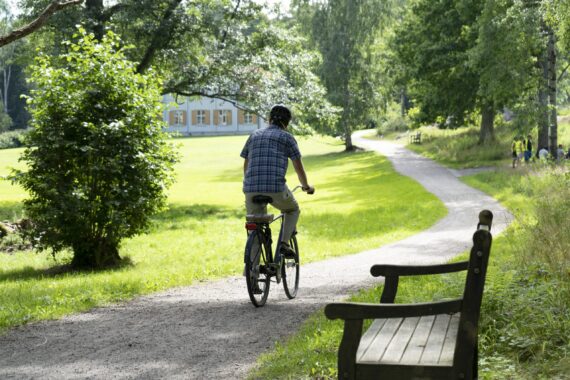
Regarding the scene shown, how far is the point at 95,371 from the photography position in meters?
5.84

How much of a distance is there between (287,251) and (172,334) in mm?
2063

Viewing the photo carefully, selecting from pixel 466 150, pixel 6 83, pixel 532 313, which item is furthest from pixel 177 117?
pixel 532 313

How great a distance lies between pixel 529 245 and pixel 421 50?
117 feet

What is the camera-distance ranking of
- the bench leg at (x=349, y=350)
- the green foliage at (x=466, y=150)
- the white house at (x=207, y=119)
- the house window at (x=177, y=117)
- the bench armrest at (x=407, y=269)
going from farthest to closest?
the white house at (x=207, y=119) < the house window at (x=177, y=117) < the green foliage at (x=466, y=150) < the bench armrest at (x=407, y=269) < the bench leg at (x=349, y=350)

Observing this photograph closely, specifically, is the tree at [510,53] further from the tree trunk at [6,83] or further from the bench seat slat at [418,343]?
the tree trunk at [6,83]

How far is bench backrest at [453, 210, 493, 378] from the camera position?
3.58m

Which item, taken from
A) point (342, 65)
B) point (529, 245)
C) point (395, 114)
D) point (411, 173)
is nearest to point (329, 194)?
point (411, 173)

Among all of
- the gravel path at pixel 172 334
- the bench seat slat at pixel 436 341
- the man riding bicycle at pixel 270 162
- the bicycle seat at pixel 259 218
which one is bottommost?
the gravel path at pixel 172 334

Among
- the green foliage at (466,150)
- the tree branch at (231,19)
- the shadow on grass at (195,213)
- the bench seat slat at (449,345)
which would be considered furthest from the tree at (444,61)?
the bench seat slat at (449,345)

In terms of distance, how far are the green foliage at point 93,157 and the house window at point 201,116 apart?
9149 cm

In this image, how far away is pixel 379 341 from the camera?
4.08m

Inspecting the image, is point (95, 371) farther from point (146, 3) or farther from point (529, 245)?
point (146, 3)

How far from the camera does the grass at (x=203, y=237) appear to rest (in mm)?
9755

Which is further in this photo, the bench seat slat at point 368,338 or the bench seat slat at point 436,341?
the bench seat slat at point 368,338
